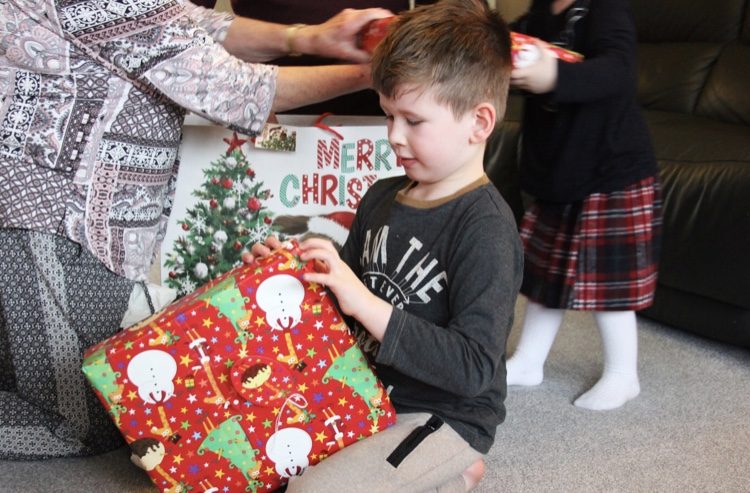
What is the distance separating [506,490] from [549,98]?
62 centimetres

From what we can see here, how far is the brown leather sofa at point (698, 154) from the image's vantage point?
5.41 ft

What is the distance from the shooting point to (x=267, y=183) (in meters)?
1.48

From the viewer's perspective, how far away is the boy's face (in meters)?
0.99

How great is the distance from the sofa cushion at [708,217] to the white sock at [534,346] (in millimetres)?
355

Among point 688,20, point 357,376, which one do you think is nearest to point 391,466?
point 357,376

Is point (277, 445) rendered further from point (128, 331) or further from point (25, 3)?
point (25, 3)

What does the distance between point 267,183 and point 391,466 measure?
2.22 ft

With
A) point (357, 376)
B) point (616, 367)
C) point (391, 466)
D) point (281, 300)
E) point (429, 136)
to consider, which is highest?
point (429, 136)

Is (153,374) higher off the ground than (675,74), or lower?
lower

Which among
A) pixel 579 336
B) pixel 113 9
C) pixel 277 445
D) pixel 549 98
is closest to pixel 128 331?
pixel 277 445

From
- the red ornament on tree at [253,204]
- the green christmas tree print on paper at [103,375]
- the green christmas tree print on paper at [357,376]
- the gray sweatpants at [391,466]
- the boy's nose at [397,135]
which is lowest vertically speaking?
the gray sweatpants at [391,466]

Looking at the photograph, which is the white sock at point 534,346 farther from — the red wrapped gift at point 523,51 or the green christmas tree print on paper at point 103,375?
the green christmas tree print on paper at point 103,375

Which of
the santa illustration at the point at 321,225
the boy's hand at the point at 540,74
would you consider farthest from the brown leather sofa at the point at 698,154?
the santa illustration at the point at 321,225

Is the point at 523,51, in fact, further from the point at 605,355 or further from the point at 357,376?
the point at 605,355
